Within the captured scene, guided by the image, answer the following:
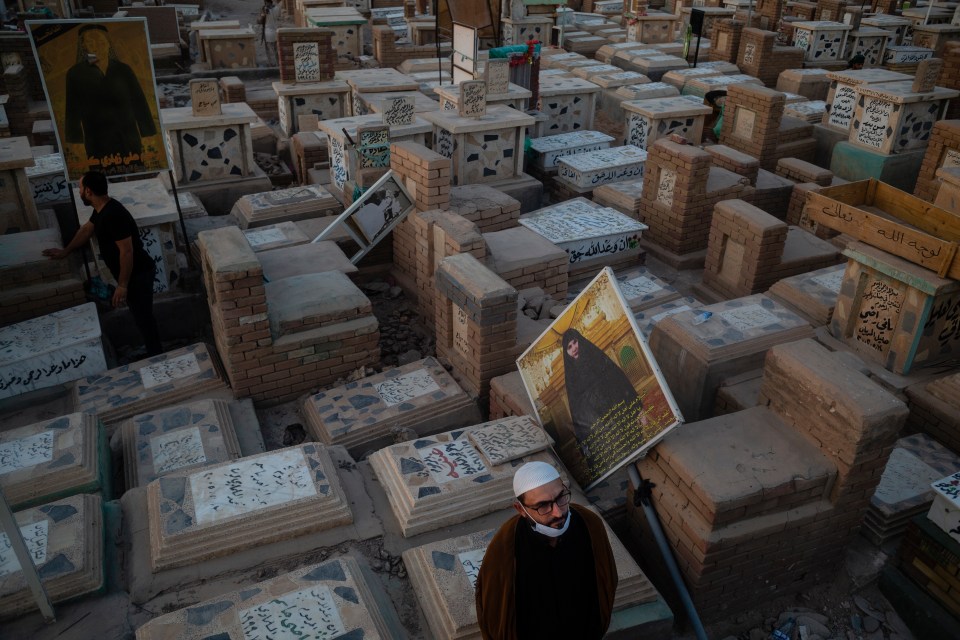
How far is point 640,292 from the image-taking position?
297 inches

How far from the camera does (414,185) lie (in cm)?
759

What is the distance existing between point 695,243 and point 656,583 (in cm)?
525

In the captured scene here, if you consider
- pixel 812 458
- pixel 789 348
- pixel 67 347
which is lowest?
pixel 67 347

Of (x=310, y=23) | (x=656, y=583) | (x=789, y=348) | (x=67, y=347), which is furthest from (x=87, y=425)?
(x=310, y=23)

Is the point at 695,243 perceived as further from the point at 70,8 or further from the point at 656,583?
the point at 70,8

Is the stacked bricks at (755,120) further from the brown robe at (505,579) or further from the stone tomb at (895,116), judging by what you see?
the brown robe at (505,579)

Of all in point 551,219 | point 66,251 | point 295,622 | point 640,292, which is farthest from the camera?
point 551,219

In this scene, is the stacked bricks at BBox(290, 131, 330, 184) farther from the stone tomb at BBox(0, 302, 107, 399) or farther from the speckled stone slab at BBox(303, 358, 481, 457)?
the speckled stone slab at BBox(303, 358, 481, 457)

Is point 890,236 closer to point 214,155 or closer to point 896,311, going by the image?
point 896,311

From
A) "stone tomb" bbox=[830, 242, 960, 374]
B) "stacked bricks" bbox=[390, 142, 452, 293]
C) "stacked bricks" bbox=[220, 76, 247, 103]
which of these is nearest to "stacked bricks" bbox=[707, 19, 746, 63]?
"stacked bricks" bbox=[220, 76, 247, 103]

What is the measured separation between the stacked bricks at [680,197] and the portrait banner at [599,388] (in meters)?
4.09

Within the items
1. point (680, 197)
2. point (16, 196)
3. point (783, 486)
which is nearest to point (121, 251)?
point (16, 196)

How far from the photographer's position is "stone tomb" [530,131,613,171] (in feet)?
35.9

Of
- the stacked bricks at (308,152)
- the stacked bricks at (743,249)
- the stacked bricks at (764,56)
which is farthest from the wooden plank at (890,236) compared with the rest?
the stacked bricks at (764,56)
